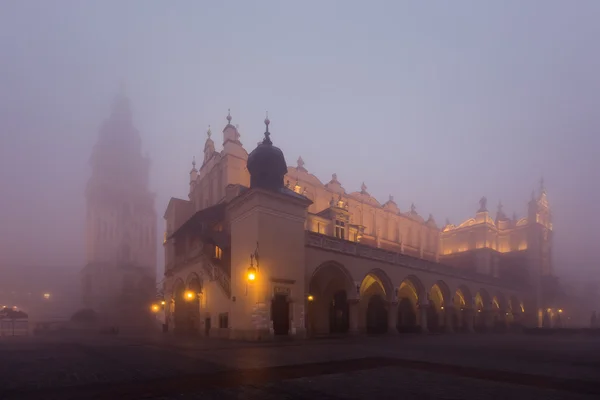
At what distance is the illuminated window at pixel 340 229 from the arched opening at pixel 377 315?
8.77m

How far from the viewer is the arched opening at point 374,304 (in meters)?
35.6

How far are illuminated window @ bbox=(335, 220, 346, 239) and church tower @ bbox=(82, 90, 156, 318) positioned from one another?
138 ft

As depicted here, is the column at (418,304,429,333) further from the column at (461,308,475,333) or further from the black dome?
the black dome

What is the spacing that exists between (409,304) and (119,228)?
60250 mm

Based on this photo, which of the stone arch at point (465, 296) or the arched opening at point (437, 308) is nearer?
the arched opening at point (437, 308)

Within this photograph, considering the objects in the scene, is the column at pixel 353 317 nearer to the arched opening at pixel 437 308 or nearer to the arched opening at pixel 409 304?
the arched opening at pixel 409 304

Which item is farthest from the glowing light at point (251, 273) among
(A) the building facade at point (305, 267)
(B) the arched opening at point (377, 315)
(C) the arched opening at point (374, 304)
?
(B) the arched opening at point (377, 315)

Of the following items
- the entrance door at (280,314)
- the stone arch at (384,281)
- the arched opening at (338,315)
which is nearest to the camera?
the entrance door at (280,314)

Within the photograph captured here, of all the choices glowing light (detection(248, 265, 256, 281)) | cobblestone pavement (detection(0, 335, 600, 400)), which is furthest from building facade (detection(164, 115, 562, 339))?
cobblestone pavement (detection(0, 335, 600, 400))

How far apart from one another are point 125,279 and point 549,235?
7711cm

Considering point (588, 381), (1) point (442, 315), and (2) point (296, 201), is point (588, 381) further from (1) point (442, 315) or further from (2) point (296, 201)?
(1) point (442, 315)

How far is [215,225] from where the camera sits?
37844mm

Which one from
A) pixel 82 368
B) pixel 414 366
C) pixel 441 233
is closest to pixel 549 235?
pixel 441 233

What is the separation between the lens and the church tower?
2744 inches
